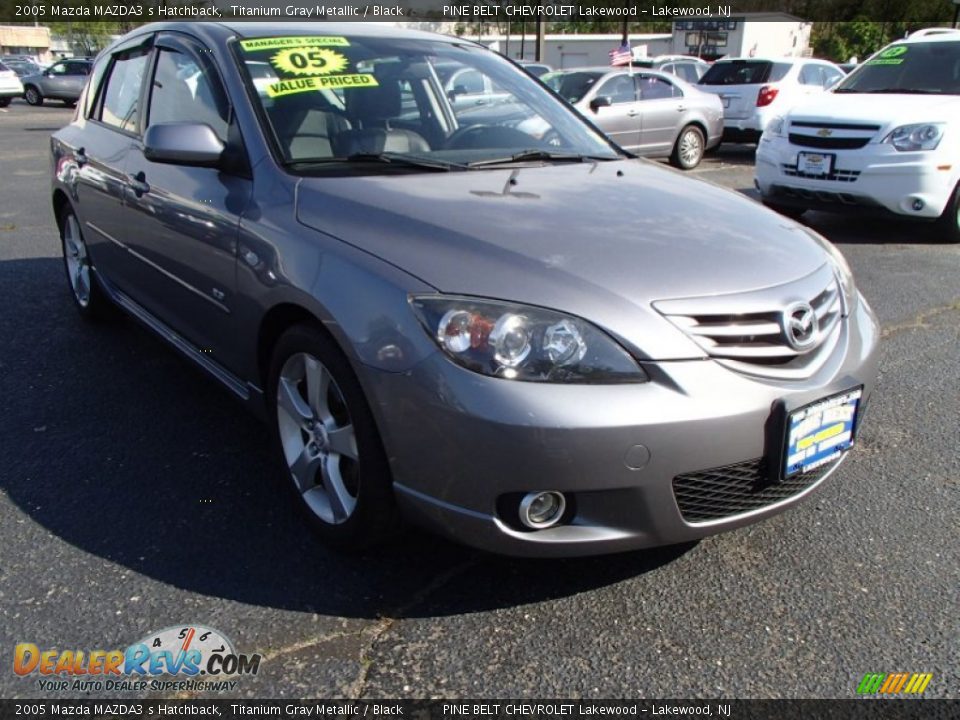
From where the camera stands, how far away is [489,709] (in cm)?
202

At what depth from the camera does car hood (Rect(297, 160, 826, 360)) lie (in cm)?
217

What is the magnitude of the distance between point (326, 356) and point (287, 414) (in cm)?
46

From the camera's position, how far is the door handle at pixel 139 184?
3.55 m

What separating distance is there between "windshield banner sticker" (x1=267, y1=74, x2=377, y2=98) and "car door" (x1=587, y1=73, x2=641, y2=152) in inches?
337

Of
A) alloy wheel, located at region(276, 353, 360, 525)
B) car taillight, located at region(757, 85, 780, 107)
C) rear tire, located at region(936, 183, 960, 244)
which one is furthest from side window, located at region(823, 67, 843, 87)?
alloy wheel, located at region(276, 353, 360, 525)

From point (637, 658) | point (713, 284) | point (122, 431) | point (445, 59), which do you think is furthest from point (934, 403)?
point (122, 431)

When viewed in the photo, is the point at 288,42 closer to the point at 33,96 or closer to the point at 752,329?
the point at 752,329

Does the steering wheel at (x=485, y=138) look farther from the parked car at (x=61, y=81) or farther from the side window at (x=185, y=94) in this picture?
the parked car at (x=61, y=81)

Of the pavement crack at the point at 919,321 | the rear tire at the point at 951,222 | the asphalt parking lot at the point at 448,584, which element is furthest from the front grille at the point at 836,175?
the asphalt parking lot at the point at 448,584

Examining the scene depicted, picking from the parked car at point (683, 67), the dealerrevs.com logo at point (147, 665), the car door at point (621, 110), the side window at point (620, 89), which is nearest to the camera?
the dealerrevs.com logo at point (147, 665)

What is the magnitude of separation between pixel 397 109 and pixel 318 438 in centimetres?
142

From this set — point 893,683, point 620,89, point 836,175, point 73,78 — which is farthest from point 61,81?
point 893,683

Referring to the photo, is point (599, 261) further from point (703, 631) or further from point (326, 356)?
point (703, 631)

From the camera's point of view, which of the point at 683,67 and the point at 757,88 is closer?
the point at 757,88
